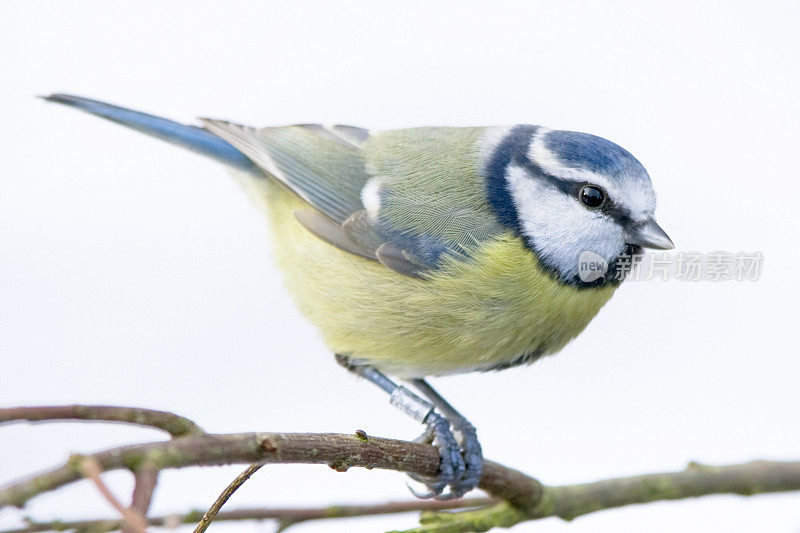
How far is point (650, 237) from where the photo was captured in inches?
46.3

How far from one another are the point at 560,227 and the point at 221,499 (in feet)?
2.50

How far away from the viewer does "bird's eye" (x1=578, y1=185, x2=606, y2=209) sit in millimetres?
1190

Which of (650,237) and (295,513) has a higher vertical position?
(650,237)

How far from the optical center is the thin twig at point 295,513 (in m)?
0.84

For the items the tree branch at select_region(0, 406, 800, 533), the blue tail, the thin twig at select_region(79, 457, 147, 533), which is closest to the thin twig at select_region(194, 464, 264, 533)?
the tree branch at select_region(0, 406, 800, 533)

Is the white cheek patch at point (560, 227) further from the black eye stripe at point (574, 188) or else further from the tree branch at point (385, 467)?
the tree branch at point (385, 467)

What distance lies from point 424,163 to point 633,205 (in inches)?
14.2

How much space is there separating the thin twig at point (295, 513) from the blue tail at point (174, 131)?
711 millimetres

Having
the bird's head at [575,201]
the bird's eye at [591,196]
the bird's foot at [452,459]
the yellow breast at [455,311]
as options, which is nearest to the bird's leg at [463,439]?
the bird's foot at [452,459]

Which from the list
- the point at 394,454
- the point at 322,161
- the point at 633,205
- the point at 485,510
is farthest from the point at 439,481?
the point at 322,161

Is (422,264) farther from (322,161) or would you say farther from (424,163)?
(322,161)

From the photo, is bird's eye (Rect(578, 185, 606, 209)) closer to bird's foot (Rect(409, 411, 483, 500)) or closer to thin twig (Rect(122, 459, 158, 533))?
bird's foot (Rect(409, 411, 483, 500))

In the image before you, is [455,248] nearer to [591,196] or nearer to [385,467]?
[591,196]

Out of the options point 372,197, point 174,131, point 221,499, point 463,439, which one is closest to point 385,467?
point 221,499
